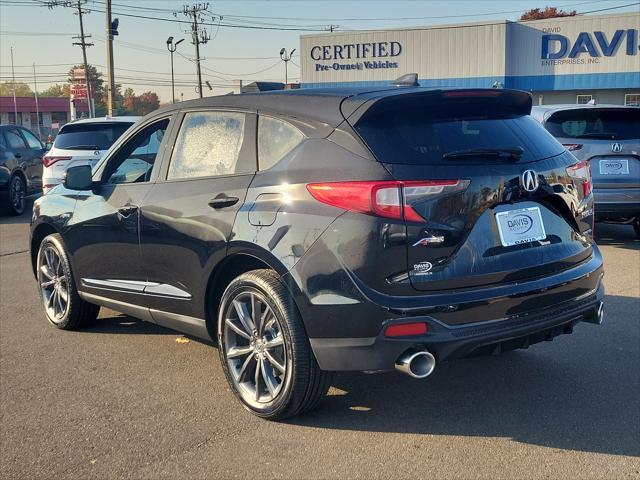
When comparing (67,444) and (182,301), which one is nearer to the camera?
(67,444)

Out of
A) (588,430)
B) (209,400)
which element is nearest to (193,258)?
(209,400)

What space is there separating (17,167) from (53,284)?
9.57 meters

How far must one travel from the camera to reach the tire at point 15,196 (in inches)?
551

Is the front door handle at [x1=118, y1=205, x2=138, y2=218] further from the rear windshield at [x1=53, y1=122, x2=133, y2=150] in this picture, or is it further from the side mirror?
the rear windshield at [x1=53, y1=122, x2=133, y2=150]

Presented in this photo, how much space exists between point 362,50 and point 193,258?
135ft

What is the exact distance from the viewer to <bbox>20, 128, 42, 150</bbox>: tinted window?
1530 cm

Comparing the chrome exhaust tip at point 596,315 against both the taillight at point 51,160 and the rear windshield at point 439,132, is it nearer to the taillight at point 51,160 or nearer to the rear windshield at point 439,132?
the rear windshield at point 439,132

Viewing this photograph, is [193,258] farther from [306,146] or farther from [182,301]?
[306,146]

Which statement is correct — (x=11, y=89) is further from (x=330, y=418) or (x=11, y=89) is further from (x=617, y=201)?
(x=330, y=418)

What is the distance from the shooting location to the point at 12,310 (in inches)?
254

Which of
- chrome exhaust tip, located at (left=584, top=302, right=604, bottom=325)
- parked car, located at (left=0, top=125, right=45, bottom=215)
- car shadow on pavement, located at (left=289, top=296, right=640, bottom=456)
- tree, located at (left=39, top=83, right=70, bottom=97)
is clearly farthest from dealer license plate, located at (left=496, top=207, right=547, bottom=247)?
tree, located at (left=39, top=83, right=70, bottom=97)

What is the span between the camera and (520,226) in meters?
3.63

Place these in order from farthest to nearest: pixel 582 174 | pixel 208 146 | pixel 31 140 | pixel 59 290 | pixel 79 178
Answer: pixel 31 140 → pixel 59 290 → pixel 79 178 → pixel 208 146 → pixel 582 174

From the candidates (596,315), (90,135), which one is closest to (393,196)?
(596,315)
